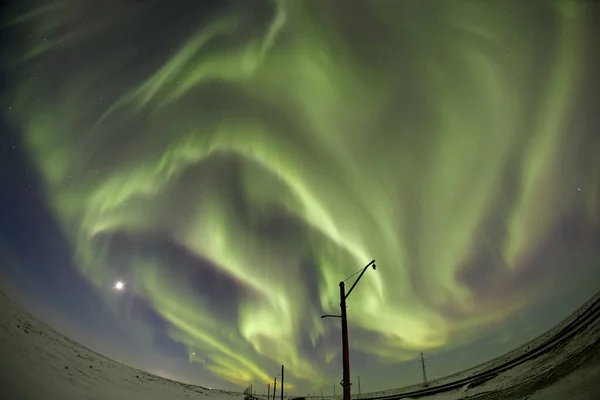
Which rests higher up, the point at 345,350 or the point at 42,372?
the point at 42,372

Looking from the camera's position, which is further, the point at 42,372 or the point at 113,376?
the point at 113,376

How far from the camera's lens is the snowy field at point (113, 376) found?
23.1 meters

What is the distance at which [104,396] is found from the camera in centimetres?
3356

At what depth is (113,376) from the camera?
4825 cm

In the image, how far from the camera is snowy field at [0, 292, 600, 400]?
909 inches

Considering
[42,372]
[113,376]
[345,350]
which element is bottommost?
[345,350]

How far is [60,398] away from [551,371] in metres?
45.4

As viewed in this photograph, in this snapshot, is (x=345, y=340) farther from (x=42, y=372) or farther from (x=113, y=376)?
(x=113, y=376)

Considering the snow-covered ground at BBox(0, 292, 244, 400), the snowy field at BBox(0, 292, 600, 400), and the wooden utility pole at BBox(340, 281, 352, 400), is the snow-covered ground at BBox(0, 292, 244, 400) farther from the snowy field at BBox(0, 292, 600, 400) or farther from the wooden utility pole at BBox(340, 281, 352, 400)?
the wooden utility pole at BBox(340, 281, 352, 400)

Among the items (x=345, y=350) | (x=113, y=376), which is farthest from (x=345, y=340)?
(x=113, y=376)

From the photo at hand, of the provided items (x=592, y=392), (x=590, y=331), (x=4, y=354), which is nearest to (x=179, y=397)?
(x=4, y=354)

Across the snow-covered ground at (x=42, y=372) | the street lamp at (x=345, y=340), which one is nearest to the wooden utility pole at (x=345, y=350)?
the street lamp at (x=345, y=340)

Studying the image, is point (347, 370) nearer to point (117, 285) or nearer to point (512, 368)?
point (117, 285)

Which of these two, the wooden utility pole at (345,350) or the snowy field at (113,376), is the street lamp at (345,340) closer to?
the wooden utility pole at (345,350)
